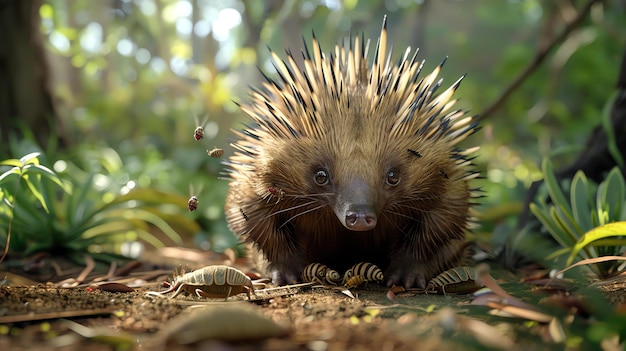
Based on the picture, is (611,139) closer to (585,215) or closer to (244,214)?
(585,215)

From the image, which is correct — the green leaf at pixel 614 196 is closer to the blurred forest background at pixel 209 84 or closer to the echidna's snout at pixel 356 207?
the blurred forest background at pixel 209 84

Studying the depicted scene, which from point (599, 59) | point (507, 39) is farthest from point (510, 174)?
point (507, 39)

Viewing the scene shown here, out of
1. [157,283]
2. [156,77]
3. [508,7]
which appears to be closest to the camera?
[157,283]

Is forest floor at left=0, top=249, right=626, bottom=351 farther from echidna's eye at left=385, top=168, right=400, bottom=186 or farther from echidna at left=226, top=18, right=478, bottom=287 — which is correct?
echidna's eye at left=385, top=168, right=400, bottom=186

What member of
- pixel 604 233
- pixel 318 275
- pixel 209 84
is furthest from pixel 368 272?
pixel 209 84

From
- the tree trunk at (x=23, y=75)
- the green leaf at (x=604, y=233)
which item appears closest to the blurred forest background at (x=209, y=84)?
the tree trunk at (x=23, y=75)

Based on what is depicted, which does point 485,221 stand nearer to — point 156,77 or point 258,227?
point 258,227
